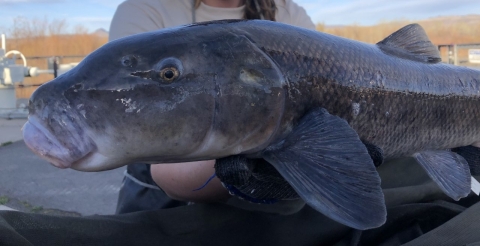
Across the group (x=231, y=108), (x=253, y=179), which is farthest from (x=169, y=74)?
(x=253, y=179)

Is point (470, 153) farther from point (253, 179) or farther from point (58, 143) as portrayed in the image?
point (58, 143)

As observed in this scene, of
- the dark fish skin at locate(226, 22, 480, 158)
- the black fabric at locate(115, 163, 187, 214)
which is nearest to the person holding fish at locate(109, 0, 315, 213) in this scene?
the black fabric at locate(115, 163, 187, 214)

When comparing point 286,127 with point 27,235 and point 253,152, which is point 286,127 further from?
point 27,235

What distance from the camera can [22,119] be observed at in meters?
9.84

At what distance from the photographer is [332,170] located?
4.85 ft

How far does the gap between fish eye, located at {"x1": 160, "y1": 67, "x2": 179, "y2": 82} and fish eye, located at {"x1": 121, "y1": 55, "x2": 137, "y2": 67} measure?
0.09 metres

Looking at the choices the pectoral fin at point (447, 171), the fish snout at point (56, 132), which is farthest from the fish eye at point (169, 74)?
the pectoral fin at point (447, 171)

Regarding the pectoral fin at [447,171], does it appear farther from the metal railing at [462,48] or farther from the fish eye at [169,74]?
the metal railing at [462,48]

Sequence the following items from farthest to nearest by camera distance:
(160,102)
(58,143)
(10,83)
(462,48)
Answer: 1. (462,48)
2. (10,83)
3. (160,102)
4. (58,143)

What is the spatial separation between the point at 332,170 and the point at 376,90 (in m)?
0.48

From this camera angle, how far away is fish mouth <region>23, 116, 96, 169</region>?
128cm

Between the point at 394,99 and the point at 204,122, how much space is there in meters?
0.83

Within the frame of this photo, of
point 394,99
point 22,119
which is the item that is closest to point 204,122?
point 394,99

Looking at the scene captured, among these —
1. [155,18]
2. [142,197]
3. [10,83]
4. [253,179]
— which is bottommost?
[142,197]
